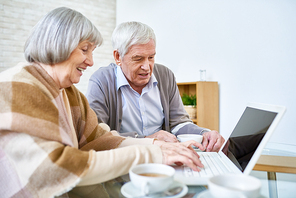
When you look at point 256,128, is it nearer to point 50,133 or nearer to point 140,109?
point 50,133

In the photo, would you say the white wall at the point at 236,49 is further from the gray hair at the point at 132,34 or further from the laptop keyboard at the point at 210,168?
the laptop keyboard at the point at 210,168

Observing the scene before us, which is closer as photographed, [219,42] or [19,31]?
[219,42]

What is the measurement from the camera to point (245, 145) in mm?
946

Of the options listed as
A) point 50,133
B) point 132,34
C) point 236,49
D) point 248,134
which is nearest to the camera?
point 50,133

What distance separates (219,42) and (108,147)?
264 centimetres

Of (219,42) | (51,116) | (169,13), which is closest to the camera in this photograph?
(51,116)

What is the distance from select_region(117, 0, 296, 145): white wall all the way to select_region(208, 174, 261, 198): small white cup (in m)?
2.34

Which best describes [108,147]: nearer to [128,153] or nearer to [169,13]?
[128,153]

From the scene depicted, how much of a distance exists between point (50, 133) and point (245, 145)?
676 millimetres

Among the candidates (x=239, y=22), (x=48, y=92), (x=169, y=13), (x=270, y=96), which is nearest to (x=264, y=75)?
(x=270, y=96)

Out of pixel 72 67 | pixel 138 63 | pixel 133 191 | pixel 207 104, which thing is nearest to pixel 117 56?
pixel 138 63

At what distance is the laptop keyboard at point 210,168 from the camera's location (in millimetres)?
825

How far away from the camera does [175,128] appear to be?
70.1 inches

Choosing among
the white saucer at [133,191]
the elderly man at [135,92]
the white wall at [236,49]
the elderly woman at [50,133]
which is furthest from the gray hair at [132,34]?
the white wall at [236,49]
